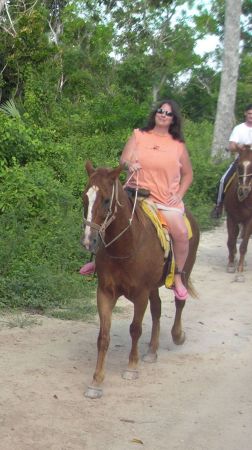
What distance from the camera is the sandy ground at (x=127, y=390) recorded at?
4223 millimetres

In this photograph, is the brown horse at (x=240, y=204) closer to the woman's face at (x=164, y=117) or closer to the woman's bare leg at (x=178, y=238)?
the woman's bare leg at (x=178, y=238)

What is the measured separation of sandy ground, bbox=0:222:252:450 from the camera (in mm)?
4223

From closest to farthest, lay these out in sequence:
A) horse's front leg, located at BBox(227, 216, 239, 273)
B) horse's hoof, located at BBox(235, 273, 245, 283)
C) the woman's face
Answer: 1. the woman's face
2. horse's hoof, located at BBox(235, 273, 245, 283)
3. horse's front leg, located at BBox(227, 216, 239, 273)

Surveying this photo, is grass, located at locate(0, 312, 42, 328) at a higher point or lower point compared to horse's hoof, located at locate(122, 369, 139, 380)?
lower

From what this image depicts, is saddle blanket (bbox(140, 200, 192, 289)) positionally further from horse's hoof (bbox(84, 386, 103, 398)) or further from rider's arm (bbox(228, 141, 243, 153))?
rider's arm (bbox(228, 141, 243, 153))

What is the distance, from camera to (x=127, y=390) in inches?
199

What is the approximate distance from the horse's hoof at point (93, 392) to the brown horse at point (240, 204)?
15.6 ft

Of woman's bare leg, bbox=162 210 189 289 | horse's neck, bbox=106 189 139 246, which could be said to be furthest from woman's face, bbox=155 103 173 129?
horse's neck, bbox=106 189 139 246

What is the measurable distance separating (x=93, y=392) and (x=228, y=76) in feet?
42.3

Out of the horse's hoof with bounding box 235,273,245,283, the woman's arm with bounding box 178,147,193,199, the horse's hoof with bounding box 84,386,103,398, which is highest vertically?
the woman's arm with bounding box 178,147,193,199

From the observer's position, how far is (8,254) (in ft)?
24.8

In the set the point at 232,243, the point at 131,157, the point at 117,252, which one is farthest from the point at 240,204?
the point at 117,252

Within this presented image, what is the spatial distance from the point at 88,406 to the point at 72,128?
12.0m

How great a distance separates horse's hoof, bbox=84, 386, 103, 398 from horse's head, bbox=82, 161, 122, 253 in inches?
45.5
